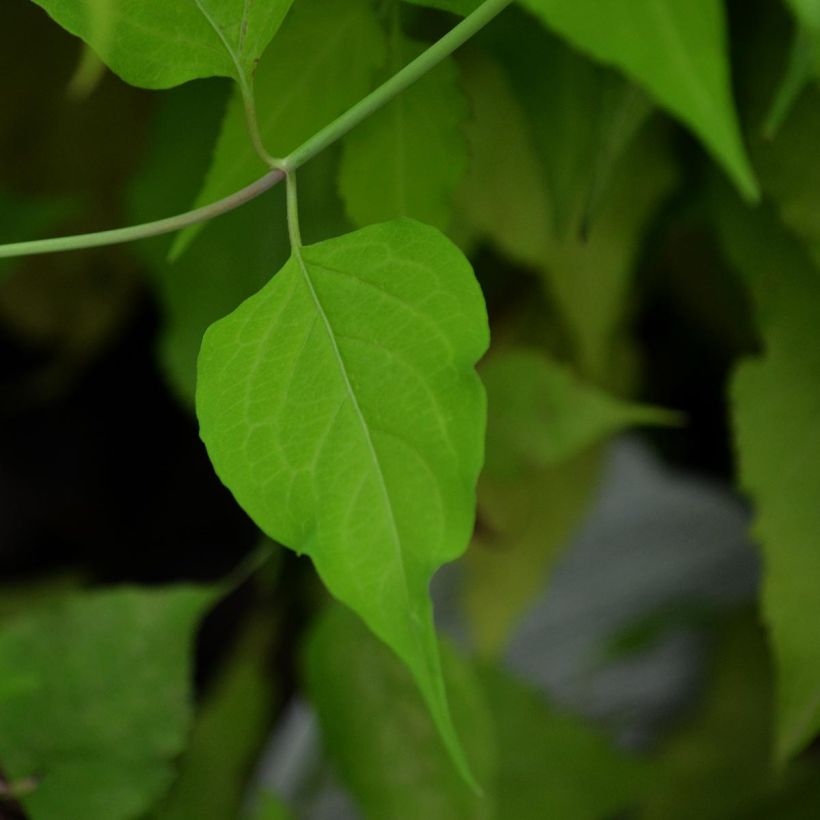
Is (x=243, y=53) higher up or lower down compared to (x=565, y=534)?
higher up

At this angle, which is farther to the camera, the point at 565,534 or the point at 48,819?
the point at 565,534

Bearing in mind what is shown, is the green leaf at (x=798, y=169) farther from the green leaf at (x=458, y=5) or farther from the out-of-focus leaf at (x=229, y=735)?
the out-of-focus leaf at (x=229, y=735)

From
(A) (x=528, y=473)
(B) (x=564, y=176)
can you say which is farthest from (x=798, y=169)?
(A) (x=528, y=473)

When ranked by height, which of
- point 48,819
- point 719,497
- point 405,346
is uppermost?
point 405,346

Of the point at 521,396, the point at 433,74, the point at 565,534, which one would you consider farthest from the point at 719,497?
the point at 433,74

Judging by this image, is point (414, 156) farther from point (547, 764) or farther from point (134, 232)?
point (547, 764)

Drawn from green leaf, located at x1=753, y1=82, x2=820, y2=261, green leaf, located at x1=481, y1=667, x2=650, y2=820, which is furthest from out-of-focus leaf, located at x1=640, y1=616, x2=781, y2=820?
green leaf, located at x1=753, y1=82, x2=820, y2=261

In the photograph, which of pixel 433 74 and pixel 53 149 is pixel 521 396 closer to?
pixel 433 74
